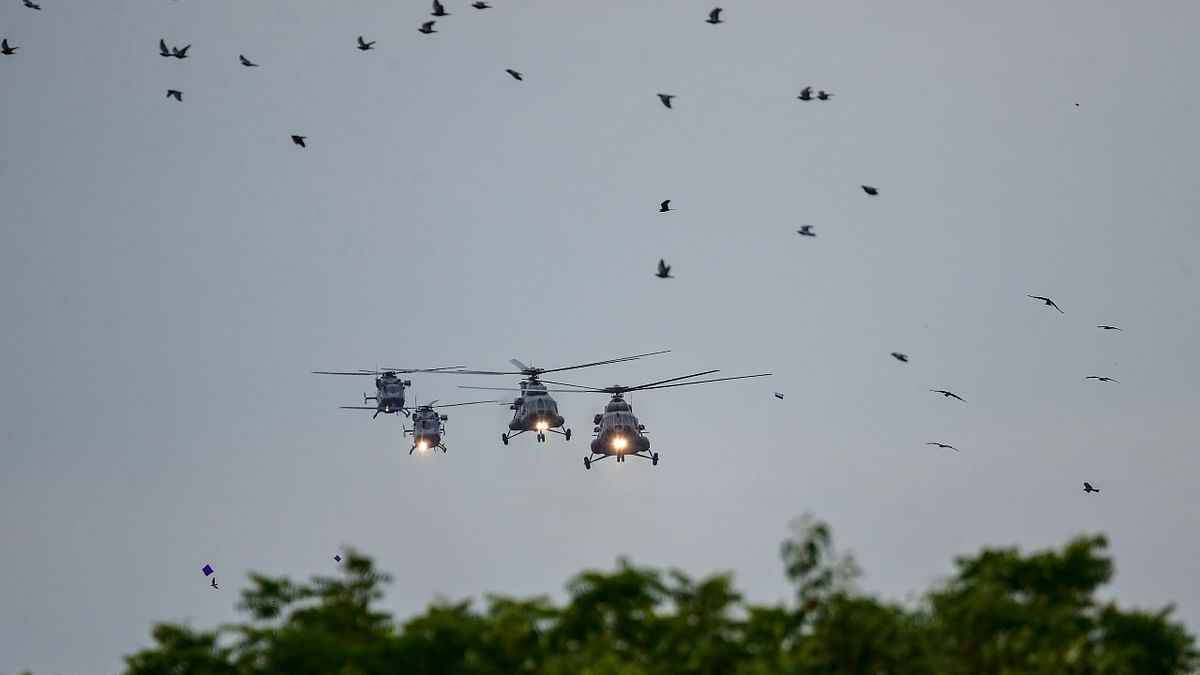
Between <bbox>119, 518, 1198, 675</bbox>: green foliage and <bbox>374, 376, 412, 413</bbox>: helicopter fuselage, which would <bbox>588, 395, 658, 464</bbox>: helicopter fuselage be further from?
<bbox>119, 518, 1198, 675</bbox>: green foliage

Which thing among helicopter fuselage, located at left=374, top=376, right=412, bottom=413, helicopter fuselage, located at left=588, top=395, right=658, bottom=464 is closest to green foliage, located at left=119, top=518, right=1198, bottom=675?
helicopter fuselage, located at left=588, top=395, right=658, bottom=464

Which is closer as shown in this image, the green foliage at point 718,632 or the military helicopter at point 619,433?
the green foliage at point 718,632

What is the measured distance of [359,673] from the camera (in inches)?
2400

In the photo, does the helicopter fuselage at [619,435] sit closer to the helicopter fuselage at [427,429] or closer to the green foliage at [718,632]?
the helicopter fuselage at [427,429]

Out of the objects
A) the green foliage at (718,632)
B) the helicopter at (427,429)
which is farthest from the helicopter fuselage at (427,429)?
the green foliage at (718,632)

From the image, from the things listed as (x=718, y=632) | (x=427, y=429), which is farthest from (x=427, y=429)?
(x=718, y=632)

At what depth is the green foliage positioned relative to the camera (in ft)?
192

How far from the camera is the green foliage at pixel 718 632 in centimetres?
5866

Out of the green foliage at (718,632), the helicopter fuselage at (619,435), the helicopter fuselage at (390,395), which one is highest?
the helicopter fuselage at (390,395)

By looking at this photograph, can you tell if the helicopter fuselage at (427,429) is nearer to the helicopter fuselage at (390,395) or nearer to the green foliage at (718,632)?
the helicopter fuselage at (390,395)

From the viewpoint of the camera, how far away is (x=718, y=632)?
63625 millimetres

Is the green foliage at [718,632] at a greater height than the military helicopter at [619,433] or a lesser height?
lesser

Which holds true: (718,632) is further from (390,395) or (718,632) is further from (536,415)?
(390,395)

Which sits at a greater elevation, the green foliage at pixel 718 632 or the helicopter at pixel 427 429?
the helicopter at pixel 427 429
